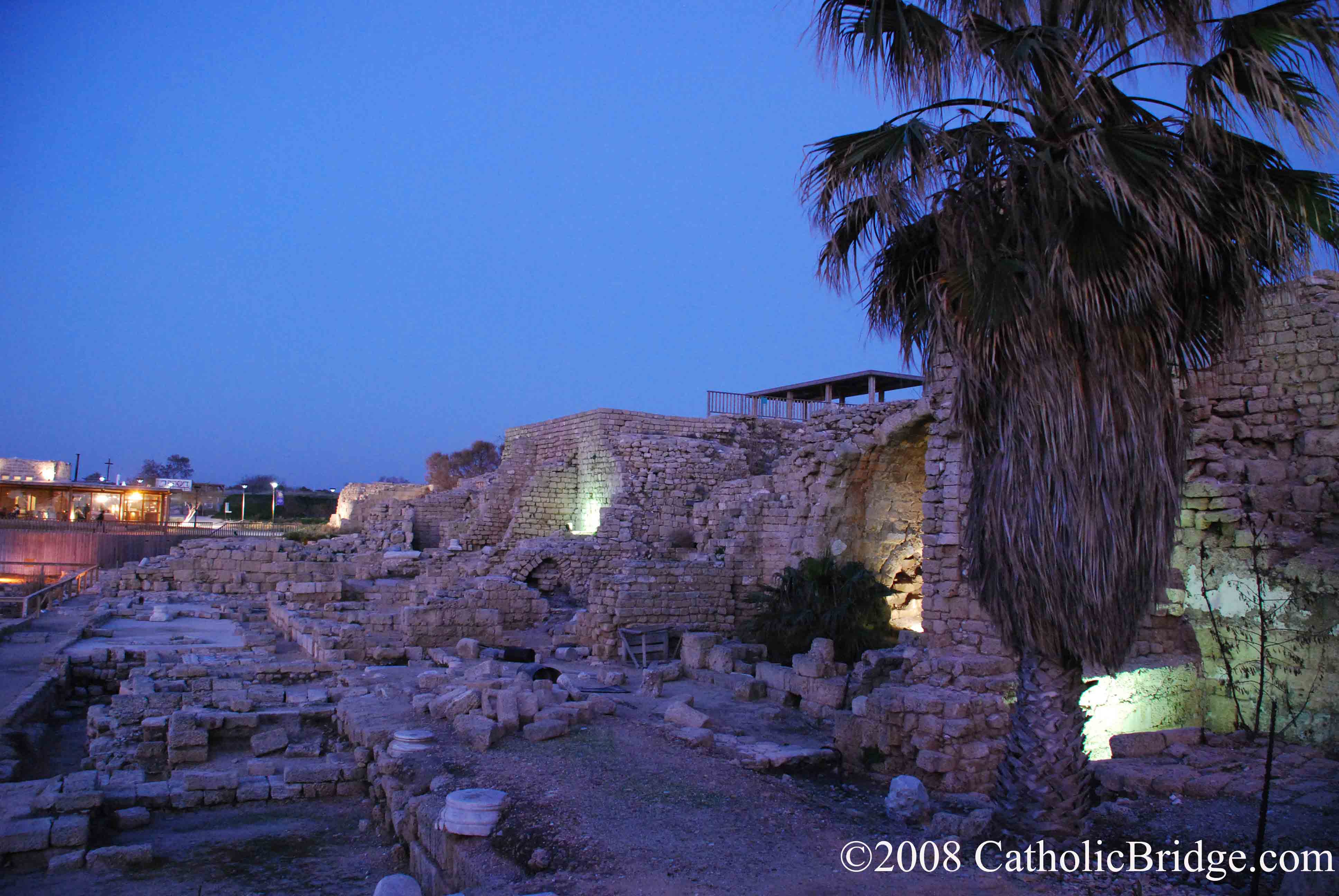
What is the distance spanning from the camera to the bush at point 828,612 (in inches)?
470

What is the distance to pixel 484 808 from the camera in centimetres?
535

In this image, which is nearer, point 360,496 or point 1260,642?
point 1260,642

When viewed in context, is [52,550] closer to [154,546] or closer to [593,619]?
[154,546]

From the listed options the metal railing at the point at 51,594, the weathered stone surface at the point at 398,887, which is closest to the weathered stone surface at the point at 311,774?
the weathered stone surface at the point at 398,887

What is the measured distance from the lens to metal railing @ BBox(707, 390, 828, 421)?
83.0ft

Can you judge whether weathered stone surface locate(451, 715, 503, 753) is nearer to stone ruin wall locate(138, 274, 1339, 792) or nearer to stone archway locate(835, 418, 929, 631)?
stone ruin wall locate(138, 274, 1339, 792)

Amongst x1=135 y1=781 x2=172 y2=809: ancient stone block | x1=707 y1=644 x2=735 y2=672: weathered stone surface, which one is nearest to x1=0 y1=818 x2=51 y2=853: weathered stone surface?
x1=135 y1=781 x2=172 y2=809: ancient stone block

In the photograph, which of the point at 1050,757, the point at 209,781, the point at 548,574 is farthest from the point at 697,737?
the point at 548,574

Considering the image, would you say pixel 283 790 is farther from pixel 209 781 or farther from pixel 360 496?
pixel 360 496

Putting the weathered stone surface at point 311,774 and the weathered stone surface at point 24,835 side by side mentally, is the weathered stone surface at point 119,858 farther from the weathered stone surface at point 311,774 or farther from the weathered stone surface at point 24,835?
the weathered stone surface at point 311,774

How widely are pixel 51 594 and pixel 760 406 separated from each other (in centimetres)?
1813

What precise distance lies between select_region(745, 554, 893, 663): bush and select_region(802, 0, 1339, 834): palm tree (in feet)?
20.7

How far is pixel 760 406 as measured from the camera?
25.7m

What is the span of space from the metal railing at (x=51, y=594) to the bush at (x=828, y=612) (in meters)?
13.1
